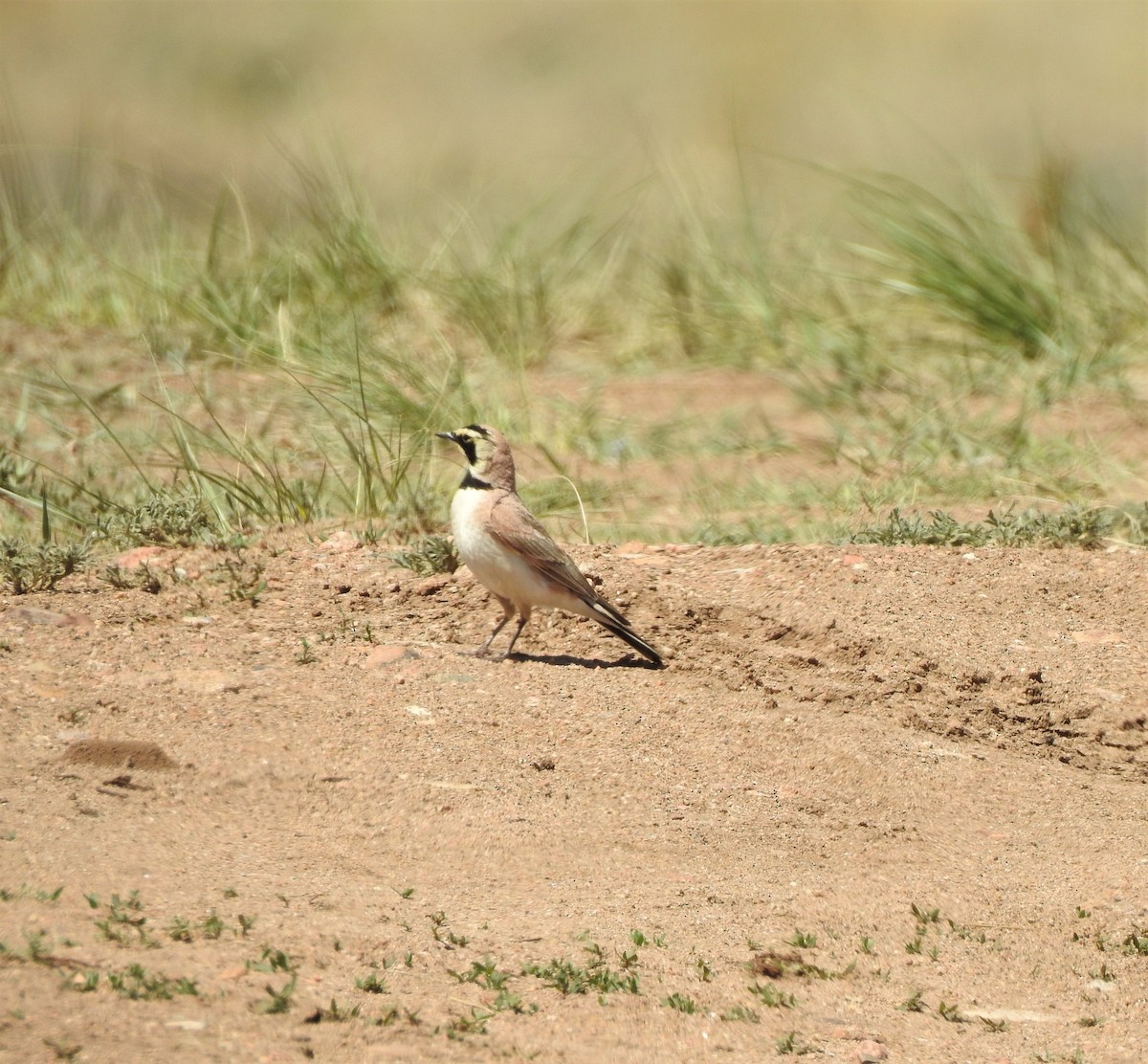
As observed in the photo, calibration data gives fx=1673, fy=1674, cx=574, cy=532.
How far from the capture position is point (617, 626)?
Result: 5.52 m

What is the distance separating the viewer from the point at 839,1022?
3.67 metres

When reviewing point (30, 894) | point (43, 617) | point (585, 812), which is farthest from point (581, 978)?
point (43, 617)

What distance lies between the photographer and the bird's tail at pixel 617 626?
18.1ft

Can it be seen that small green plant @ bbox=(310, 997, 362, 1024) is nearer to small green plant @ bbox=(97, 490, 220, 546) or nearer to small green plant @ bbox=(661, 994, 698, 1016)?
small green plant @ bbox=(661, 994, 698, 1016)

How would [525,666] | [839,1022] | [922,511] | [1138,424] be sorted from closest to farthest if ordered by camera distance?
[839,1022], [525,666], [922,511], [1138,424]

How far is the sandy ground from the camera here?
11.6ft

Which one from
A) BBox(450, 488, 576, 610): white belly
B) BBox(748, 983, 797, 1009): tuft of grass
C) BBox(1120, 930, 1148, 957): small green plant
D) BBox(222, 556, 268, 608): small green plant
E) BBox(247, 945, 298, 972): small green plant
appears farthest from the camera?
BBox(222, 556, 268, 608): small green plant

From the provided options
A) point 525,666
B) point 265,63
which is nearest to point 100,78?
point 265,63

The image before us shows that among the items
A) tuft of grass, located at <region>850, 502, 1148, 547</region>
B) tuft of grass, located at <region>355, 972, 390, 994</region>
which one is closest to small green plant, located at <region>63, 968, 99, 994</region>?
tuft of grass, located at <region>355, 972, 390, 994</region>

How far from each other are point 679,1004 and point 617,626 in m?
2.02

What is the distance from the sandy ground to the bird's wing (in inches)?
11.1

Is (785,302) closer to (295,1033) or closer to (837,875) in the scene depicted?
(837,875)

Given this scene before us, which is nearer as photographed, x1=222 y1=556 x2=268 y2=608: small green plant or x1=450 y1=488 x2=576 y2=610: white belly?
x1=450 y1=488 x2=576 y2=610: white belly

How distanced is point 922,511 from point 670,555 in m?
1.33
